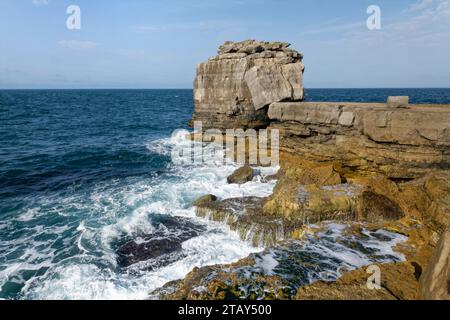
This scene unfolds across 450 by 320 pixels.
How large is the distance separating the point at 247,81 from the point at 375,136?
34.0 feet

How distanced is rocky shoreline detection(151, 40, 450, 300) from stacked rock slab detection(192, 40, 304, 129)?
15cm

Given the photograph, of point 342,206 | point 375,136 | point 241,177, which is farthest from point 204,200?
point 375,136

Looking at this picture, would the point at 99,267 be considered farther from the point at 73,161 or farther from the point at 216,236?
the point at 73,161

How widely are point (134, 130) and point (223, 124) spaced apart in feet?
51.1

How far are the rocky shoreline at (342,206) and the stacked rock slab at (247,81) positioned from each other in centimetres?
15

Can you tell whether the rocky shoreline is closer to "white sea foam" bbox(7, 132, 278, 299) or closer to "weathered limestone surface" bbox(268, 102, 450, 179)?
"weathered limestone surface" bbox(268, 102, 450, 179)

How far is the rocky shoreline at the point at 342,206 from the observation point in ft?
19.5

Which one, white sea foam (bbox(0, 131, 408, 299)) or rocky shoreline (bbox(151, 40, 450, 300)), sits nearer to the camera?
rocky shoreline (bbox(151, 40, 450, 300))

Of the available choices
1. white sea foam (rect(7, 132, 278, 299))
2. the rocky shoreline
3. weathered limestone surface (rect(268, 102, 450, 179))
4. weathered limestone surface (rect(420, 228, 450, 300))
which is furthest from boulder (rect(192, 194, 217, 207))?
weathered limestone surface (rect(420, 228, 450, 300))

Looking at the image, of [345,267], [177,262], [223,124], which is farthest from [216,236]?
[223,124]

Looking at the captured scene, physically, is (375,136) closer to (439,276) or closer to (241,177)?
(241,177)

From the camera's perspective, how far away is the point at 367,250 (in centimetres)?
767

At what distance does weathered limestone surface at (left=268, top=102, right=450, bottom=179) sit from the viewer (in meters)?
10.6

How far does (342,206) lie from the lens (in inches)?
396
